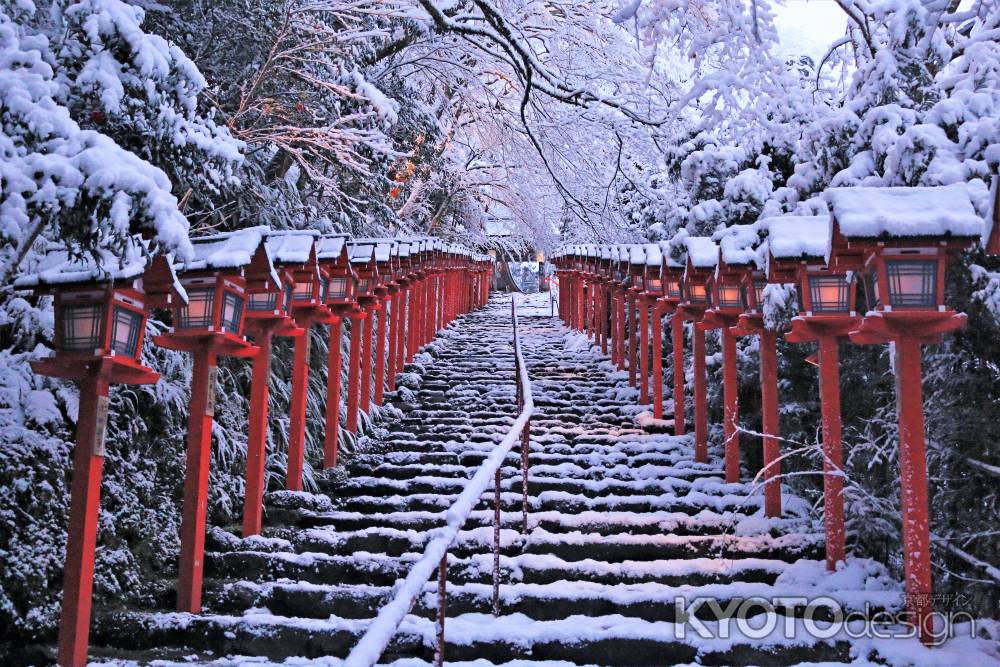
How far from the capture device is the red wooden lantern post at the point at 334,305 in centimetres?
843

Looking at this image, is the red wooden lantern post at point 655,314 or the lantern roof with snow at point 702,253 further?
the red wooden lantern post at point 655,314

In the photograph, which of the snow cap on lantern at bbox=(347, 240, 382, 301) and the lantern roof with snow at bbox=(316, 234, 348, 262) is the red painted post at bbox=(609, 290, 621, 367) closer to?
the snow cap on lantern at bbox=(347, 240, 382, 301)

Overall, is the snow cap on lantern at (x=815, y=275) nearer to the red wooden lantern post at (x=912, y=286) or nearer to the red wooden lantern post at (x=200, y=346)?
the red wooden lantern post at (x=912, y=286)

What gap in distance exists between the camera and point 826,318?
5.80 metres

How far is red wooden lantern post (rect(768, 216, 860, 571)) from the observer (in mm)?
5676

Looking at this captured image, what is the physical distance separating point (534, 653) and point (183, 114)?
391cm

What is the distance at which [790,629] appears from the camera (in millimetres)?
4980

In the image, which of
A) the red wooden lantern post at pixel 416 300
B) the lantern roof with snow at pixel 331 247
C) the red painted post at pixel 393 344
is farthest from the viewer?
the red wooden lantern post at pixel 416 300

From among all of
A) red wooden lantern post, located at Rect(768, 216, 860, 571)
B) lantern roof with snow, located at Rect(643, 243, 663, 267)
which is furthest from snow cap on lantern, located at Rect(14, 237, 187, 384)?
lantern roof with snow, located at Rect(643, 243, 663, 267)

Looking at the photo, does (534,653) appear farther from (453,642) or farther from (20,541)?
(20,541)

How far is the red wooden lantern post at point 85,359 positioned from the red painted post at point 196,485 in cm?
90

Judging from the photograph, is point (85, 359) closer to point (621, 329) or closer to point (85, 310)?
point (85, 310)

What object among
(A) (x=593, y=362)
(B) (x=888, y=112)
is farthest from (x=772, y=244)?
(A) (x=593, y=362)

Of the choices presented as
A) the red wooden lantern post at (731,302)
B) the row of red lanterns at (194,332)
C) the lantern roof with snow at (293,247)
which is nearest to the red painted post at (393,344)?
the row of red lanterns at (194,332)
